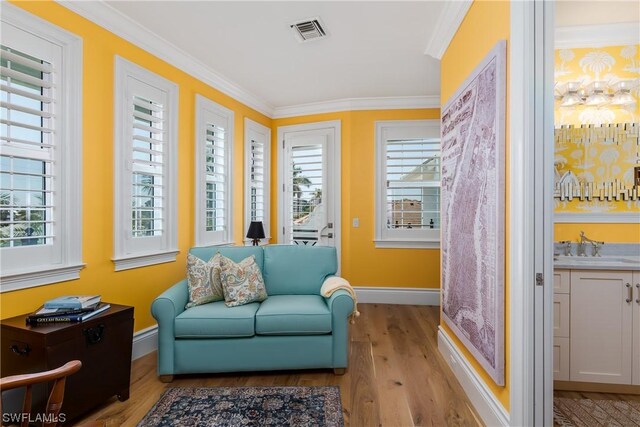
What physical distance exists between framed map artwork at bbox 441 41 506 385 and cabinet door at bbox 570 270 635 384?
0.72 metres

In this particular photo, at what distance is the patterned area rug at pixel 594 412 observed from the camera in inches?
78.6

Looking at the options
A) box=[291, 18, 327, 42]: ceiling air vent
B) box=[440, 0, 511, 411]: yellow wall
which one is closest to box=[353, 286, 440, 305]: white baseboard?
box=[440, 0, 511, 411]: yellow wall

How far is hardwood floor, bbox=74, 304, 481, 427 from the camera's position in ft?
6.70

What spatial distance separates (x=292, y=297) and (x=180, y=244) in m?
1.26

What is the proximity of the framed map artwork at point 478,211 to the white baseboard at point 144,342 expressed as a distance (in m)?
2.54

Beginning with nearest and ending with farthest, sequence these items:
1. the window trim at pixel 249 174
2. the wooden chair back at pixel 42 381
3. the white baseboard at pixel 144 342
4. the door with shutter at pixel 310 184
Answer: the wooden chair back at pixel 42 381 < the white baseboard at pixel 144 342 < the window trim at pixel 249 174 < the door with shutter at pixel 310 184

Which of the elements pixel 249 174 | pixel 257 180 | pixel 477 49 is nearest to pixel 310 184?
pixel 257 180

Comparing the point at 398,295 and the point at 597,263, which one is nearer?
the point at 597,263

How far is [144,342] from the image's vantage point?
2.90m

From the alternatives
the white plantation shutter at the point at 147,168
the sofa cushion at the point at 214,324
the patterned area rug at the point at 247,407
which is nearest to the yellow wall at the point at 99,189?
the white plantation shutter at the point at 147,168

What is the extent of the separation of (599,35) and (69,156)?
4.01 meters

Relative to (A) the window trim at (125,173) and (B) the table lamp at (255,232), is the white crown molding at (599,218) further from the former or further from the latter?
(A) the window trim at (125,173)

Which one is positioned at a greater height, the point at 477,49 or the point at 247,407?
the point at 477,49

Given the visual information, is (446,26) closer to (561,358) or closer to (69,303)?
(561,358)
